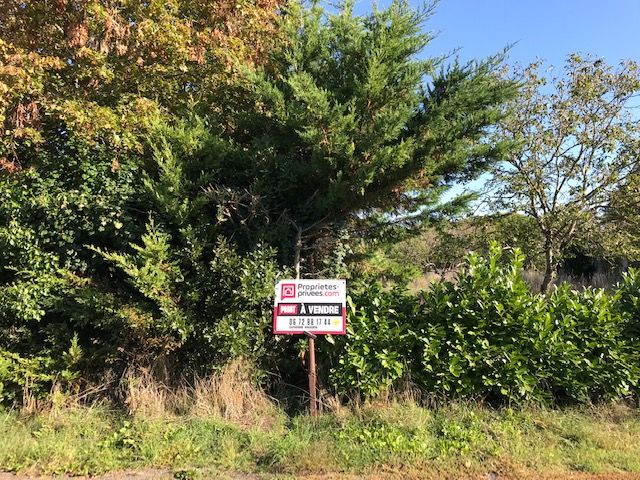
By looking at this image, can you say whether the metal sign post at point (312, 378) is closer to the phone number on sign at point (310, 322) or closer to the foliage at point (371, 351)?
the phone number on sign at point (310, 322)

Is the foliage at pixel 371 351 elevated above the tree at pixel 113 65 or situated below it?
below

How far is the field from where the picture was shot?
4.61m

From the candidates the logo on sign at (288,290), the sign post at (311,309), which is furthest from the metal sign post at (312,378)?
the logo on sign at (288,290)

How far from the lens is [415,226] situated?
776 cm

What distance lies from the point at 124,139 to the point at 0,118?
1408mm

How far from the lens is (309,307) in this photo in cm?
576

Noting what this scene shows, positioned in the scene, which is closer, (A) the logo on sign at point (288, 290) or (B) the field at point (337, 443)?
(B) the field at point (337, 443)

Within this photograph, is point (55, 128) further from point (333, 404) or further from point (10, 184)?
point (333, 404)

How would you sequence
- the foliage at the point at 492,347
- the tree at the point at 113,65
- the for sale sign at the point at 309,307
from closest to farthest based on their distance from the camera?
the for sale sign at the point at 309,307, the foliage at the point at 492,347, the tree at the point at 113,65

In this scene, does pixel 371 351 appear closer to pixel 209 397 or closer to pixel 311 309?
pixel 311 309

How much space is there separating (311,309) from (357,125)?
237 centimetres

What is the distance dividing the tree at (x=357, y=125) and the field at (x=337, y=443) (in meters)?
2.48

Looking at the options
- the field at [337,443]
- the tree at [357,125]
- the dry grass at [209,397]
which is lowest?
the field at [337,443]

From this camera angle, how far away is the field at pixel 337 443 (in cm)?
461
